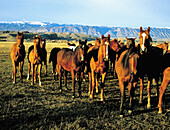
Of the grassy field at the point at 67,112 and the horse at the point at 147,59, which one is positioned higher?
the horse at the point at 147,59

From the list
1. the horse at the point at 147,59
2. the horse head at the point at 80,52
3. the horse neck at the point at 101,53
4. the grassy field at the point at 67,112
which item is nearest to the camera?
the grassy field at the point at 67,112

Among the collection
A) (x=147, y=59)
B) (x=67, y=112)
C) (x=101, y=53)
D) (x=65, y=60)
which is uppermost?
(x=101, y=53)

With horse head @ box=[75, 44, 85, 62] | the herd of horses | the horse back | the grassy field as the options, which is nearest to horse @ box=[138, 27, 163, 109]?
the herd of horses

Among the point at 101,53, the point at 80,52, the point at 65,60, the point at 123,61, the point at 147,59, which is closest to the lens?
the point at 123,61

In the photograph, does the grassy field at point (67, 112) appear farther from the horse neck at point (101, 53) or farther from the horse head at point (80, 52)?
the horse head at point (80, 52)

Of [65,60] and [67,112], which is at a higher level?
[65,60]

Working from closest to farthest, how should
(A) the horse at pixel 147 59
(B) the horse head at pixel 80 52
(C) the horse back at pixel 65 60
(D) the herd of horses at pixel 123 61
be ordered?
(D) the herd of horses at pixel 123 61
(A) the horse at pixel 147 59
(B) the horse head at pixel 80 52
(C) the horse back at pixel 65 60

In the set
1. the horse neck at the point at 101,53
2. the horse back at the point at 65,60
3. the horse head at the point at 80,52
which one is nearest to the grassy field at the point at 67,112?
the horse back at the point at 65,60

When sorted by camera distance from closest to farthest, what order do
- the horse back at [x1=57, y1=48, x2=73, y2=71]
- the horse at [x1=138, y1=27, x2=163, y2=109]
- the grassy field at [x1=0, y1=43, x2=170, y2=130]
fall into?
the grassy field at [x1=0, y1=43, x2=170, y2=130]
the horse at [x1=138, y1=27, x2=163, y2=109]
the horse back at [x1=57, y1=48, x2=73, y2=71]

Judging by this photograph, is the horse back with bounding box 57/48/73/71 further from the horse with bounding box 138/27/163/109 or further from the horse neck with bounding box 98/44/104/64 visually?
the horse with bounding box 138/27/163/109

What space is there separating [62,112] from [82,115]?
99cm

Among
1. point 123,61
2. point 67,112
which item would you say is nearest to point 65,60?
point 67,112

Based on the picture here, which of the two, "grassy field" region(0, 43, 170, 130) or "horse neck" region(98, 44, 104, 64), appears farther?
"horse neck" region(98, 44, 104, 64)

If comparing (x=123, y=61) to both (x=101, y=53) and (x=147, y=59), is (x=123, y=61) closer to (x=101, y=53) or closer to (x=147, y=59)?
(x=101, y=53)
